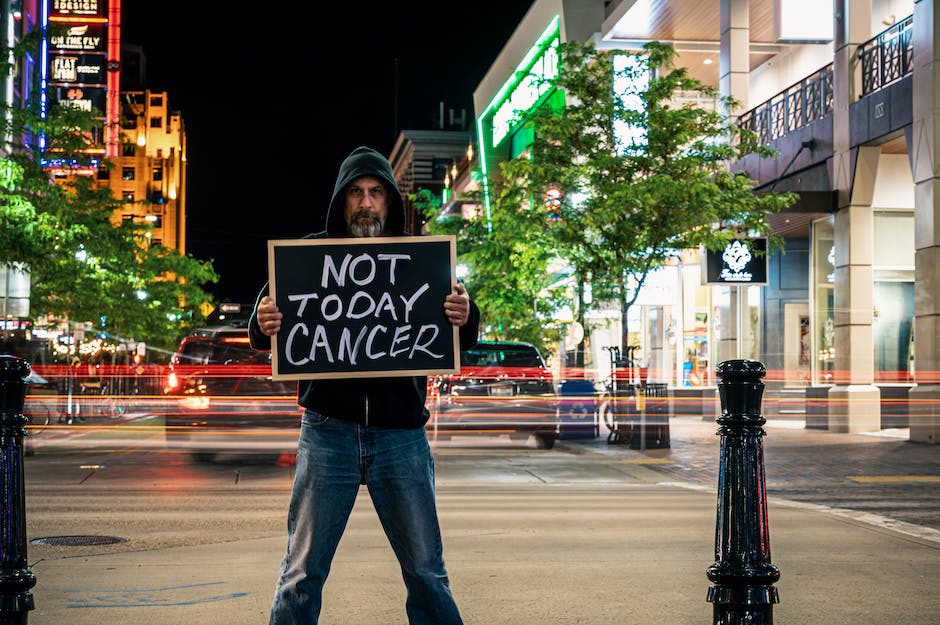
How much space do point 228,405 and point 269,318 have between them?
575 inches

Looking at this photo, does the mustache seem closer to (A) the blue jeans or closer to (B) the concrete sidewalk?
(A) the blue jeans

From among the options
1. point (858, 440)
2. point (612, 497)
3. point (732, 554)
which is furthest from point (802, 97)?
point (732, 554)

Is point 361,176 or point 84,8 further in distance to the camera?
point 84,8

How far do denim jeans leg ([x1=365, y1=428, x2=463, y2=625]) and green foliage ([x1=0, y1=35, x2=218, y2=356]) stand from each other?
1972 cm

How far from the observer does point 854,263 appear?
2464cm

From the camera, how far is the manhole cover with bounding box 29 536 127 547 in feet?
Answer: 29.7

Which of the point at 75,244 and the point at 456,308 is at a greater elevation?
the point at 75,244

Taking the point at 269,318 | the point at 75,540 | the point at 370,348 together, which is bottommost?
the point at 75,540

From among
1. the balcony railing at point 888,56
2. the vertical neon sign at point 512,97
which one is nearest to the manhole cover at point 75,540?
the balcony railing at point 888,56

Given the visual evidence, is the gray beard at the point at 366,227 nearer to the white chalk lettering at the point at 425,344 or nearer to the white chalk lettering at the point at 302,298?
the white chalk lettering at the point at 302,298

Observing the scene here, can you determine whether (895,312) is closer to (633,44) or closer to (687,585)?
(633,44)

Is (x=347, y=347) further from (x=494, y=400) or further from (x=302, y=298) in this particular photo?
(x=494, y=400)

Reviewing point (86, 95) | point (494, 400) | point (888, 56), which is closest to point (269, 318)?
point (494, 400)

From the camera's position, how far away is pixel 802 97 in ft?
90.7
